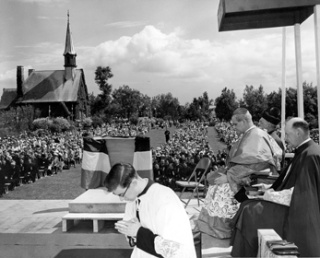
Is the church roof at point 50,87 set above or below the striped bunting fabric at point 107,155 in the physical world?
above

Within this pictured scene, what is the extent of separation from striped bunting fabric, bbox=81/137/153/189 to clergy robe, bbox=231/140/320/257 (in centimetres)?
296

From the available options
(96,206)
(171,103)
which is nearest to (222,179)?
(96,206)

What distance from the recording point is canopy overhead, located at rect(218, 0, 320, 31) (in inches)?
194

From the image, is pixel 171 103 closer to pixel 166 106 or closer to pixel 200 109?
pixel 166 106

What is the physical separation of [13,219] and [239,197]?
12.7 feet

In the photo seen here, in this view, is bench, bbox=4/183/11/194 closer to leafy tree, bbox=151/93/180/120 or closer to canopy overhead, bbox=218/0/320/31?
canopy overhead, bbox=218/0/320/31

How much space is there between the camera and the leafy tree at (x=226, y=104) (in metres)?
56.6

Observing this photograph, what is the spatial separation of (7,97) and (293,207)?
6359 centimetres

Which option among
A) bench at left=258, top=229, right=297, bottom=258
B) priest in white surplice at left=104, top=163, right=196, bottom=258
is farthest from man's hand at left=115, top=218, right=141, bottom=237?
bench at left=258, top=229, right=297, bottom=258

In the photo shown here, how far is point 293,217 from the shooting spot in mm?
3611

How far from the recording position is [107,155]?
271 inches

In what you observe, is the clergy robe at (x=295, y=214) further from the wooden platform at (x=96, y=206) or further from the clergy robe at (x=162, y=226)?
the wooden platform at (x=96, y=206)

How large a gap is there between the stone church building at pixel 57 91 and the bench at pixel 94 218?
47.8 meters

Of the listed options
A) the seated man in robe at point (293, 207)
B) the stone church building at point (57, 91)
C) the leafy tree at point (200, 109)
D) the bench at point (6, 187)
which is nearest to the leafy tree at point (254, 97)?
the leafy tree at point (200, 109)
